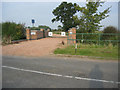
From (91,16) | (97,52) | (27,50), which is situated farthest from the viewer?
(91,16)

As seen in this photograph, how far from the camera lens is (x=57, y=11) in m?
40.8

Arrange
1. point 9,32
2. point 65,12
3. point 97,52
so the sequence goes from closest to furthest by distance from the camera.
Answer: point 97,52, point 9,32, point 65,12

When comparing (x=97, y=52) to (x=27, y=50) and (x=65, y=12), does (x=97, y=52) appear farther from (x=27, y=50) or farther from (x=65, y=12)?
(x=65, y=12)

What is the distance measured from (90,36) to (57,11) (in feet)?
92.9

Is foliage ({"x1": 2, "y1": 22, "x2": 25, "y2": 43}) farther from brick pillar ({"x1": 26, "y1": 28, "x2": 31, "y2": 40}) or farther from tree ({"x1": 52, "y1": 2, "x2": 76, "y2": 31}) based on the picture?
tree ({"x1": 52, "y1": 2, "x2": 76, "y2": 31})

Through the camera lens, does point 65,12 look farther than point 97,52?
Yes

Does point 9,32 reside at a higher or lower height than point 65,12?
lower

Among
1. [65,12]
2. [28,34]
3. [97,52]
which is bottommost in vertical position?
[97,52]

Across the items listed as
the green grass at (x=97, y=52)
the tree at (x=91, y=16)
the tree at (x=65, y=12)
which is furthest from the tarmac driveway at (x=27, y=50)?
the tree at (x=65, y=12)

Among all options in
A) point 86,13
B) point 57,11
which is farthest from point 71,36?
point 57,11

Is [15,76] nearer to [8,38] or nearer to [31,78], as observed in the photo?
[31,78]

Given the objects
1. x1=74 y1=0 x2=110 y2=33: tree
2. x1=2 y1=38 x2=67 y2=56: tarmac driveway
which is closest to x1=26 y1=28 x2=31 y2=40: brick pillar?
x1=2 y1=38 x2=67 y2=56: tarmac driveway

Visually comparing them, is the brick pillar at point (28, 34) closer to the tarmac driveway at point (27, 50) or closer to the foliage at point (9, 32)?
the foliage at point (9, 32)

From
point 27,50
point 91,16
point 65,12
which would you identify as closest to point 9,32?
point 27,50
